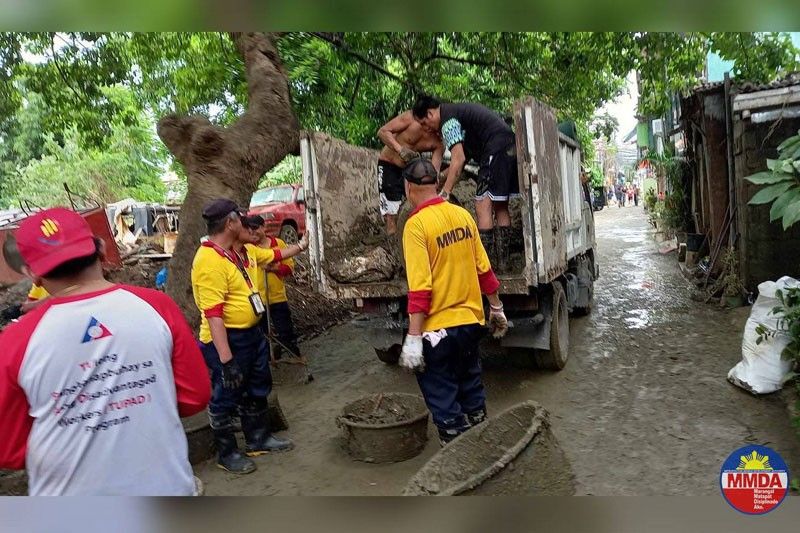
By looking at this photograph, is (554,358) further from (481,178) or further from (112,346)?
(112,346)

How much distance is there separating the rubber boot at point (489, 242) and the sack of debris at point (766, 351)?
1.81 m

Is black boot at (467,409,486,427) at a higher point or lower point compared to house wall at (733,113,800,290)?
lower

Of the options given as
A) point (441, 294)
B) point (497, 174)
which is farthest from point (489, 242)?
point (441, 294)

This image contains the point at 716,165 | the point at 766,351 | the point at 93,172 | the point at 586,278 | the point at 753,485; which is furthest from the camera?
the point at 93,172

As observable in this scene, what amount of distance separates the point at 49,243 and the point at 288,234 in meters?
10.3

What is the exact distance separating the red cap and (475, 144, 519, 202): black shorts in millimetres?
3031

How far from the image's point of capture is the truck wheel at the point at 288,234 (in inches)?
459

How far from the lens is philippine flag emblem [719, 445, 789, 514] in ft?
8.23

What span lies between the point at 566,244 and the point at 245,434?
3.03 meters

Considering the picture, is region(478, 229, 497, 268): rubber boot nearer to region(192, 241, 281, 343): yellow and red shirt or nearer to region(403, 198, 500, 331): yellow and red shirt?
region(403, 198, 500, 331): yellow and red shirt

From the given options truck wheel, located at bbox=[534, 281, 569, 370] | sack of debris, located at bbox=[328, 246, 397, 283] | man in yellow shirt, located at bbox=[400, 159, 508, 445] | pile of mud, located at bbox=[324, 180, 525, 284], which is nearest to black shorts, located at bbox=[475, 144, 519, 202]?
pile of mud, located at bbox=[324, 180, 525, 284]

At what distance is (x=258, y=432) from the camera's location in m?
3.85

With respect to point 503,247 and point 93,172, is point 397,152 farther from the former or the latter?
point 93,172

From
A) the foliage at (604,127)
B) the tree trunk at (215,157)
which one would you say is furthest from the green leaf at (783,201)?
the foliage at (604,127)
